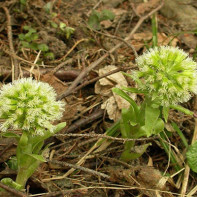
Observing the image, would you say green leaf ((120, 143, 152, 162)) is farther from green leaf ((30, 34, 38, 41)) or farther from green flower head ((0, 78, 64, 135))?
green leaf ((30, 34, 38, 41))

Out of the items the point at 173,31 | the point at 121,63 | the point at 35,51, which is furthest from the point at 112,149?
the point at 173,31

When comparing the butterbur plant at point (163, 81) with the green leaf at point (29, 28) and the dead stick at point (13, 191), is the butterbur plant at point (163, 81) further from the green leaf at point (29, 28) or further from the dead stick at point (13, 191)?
the green leaf at point (29, 28)

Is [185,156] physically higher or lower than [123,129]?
lower

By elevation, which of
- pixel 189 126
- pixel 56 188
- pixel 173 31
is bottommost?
pixel 56 188

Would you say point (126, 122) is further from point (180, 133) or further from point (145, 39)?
point (145, 39)

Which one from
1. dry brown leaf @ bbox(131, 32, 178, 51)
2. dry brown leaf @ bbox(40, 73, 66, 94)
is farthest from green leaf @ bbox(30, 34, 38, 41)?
dry brown leaf @ bbox(131, 32, 178, 51)

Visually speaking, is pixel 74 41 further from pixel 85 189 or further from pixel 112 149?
pixel 85 189
